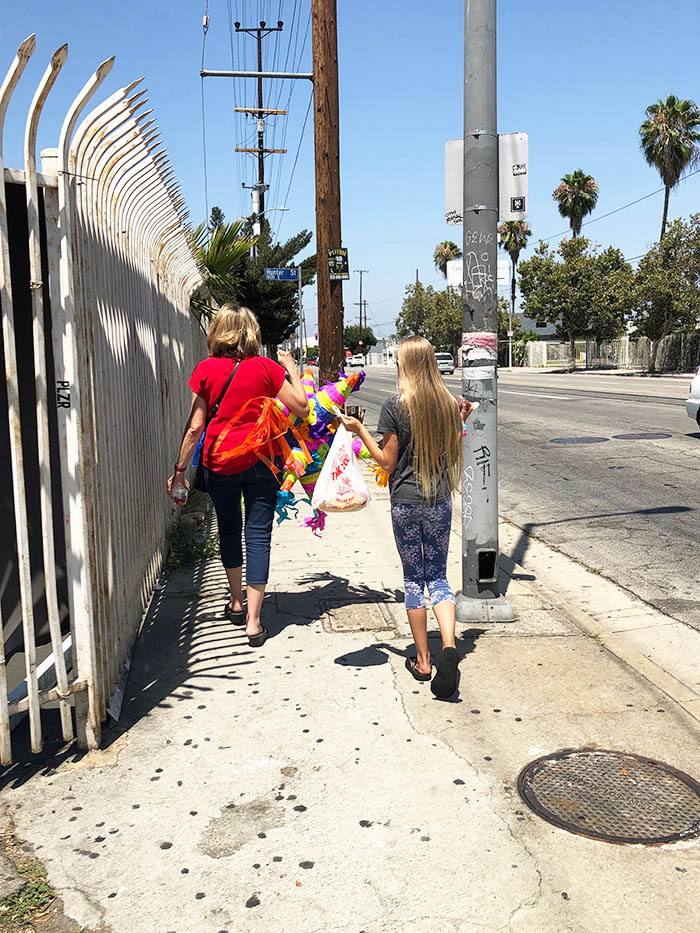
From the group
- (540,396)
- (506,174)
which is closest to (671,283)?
(540,396)

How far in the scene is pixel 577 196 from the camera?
6200 cm

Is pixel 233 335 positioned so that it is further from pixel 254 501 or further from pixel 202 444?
pixel 254 501

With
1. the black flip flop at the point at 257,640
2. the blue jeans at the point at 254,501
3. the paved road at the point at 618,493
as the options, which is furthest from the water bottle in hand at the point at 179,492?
the paved road at the point at 618,493

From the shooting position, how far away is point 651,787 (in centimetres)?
327

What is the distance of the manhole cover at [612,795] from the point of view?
3.01m

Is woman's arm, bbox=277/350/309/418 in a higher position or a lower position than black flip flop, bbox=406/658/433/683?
higher

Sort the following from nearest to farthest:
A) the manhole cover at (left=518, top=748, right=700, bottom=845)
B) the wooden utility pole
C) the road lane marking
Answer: the manhole cover at (left=518, top=748, right=700, bottom=845)
the wooden utility pole
the road lane marking

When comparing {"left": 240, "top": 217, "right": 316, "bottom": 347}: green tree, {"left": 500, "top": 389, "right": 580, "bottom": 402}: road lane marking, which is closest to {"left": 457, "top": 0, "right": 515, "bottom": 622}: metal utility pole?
{"left": 500, "top": 389, "right": 580, "bottom": 402}: road lane marking

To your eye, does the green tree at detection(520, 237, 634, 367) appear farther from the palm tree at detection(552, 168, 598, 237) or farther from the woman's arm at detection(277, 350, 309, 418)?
the woman's arm at detection(277, 350, 309, 418)

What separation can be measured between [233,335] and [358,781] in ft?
8.28

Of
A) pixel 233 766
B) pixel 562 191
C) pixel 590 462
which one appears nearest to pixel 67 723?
pixel 233 766

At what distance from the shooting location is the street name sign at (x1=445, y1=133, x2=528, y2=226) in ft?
16.9

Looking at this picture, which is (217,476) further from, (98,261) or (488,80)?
(488,80)

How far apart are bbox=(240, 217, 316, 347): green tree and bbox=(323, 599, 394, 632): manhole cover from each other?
75.7ft
